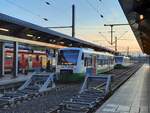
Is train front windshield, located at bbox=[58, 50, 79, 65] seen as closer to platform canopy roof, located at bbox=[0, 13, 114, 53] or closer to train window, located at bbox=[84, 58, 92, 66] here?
train window, located at bbox=[84, 58, 92, 66]

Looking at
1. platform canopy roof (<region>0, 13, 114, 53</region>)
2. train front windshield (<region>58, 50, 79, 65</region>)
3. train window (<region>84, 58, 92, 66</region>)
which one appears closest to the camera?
platform canopy roof (<region>0, 13, 114, 53</region>)

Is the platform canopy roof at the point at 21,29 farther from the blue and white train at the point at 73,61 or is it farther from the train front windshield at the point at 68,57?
the blue and white train at the point at 73,61

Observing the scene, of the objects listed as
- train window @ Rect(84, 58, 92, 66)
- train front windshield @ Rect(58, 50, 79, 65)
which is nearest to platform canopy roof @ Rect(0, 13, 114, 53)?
train front windshield @ Rect(58, 50, 79, 65)

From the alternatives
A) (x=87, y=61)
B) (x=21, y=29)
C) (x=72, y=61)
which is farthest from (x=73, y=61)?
(x=21, y=29)

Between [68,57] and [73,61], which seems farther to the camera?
[68,57]

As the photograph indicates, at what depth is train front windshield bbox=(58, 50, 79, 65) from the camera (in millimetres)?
27938

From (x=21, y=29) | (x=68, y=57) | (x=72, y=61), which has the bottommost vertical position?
(x=72, y=61)

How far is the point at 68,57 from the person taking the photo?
92.7ft

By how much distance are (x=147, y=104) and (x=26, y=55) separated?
31.9m

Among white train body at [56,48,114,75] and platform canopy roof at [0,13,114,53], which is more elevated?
platform canopy roof at [0,13,114,53]

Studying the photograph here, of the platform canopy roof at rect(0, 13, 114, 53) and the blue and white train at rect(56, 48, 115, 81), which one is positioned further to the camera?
the blue and white train at rect(56, 48, 115, 81)

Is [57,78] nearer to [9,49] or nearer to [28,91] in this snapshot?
[28,91]

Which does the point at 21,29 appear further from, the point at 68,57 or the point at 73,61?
the point at 73,61

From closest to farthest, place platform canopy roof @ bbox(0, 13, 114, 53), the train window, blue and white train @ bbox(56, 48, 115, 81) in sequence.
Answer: platform canopy roof @ bbox(0, 13, 114, 53)
blue and white train @ bbox(56, 48, 115, 81)
the train window
